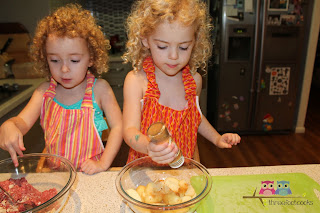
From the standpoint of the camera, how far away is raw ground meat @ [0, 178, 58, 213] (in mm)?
625

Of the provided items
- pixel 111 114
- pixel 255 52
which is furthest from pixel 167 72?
pixel 255 52

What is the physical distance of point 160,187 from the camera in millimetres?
620

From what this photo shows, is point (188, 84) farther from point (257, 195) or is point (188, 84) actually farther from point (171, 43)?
point (257, 195)

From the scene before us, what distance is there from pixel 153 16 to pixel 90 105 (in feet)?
1.45

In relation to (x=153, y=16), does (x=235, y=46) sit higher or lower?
lower

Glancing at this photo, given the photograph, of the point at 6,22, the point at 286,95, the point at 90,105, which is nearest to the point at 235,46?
the point at 286,95

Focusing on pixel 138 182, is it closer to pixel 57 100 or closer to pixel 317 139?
pixel 57 100

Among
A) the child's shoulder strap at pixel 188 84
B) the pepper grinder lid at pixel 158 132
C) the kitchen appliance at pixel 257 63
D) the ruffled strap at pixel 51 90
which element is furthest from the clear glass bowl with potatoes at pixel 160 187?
the kitchen appliance at pixel 257 63

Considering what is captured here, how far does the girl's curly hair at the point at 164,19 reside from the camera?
0.83 meters

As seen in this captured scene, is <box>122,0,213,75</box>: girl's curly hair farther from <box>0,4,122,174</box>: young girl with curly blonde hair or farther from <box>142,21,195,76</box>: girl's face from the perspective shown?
<box>0,4,122,174</box>: young girl with curly blonde hair

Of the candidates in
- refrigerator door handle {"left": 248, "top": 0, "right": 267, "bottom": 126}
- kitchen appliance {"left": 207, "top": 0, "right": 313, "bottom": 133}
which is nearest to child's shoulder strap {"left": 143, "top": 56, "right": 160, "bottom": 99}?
kitchen appliance {"left": 207, "top": 0, "right": 313, "bottom": 133}

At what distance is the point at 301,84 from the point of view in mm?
2904

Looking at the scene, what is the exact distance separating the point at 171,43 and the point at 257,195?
0.52m

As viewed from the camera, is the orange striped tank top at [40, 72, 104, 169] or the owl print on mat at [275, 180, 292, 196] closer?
the owl print on mat at [275, 180, 292, 196]
